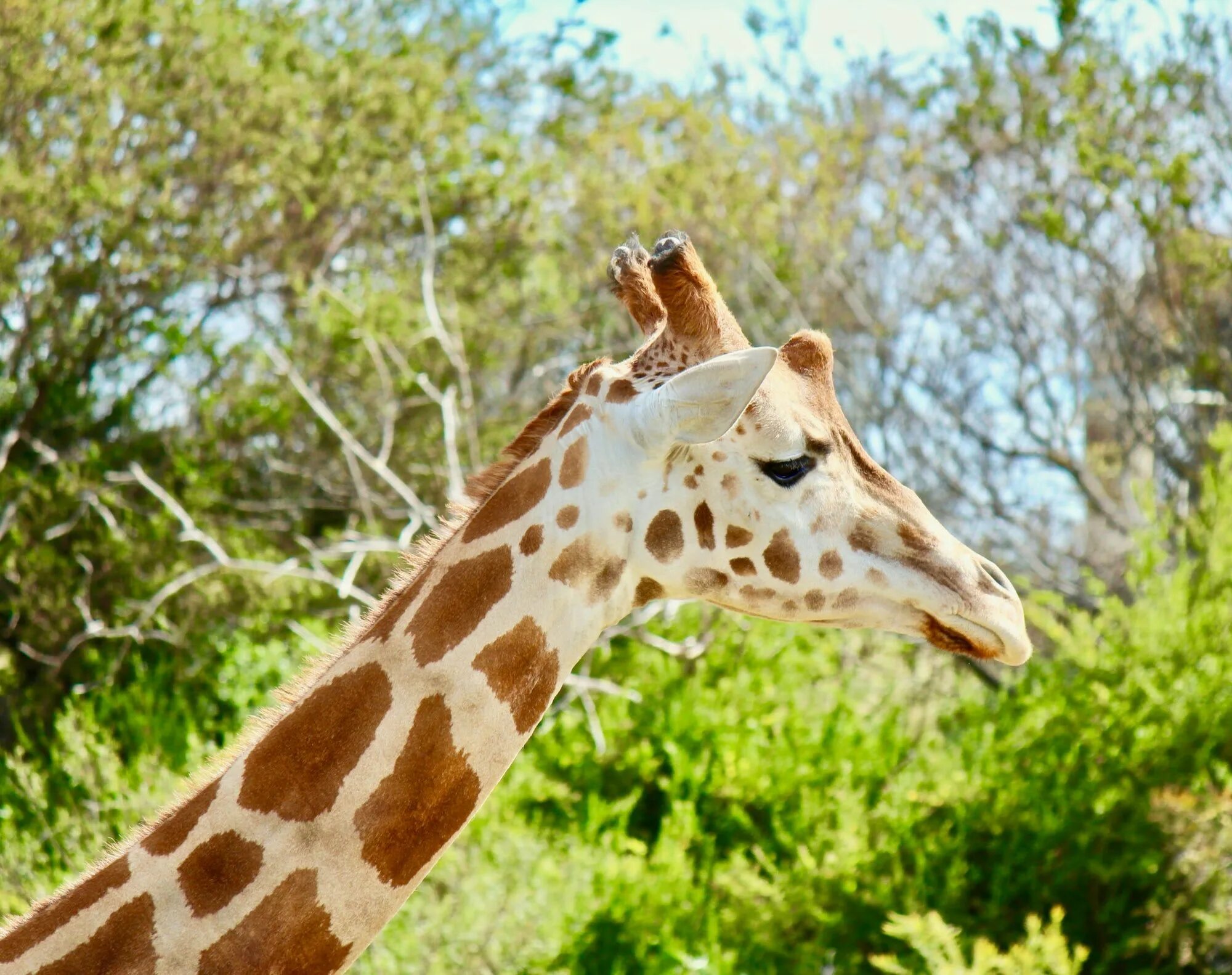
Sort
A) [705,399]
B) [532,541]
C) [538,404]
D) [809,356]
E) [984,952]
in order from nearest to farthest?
[705,399] → [532,541] → [809,356] → [984,952] → [538,404]

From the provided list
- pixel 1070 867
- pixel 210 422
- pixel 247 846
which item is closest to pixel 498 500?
pixel 247 846

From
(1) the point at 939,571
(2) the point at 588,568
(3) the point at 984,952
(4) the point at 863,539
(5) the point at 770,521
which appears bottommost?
(3) the point at 984,952

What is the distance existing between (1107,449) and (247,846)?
8.09 metres

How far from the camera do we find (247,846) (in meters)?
2.00

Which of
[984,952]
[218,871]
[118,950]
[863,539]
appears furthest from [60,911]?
[984,952]

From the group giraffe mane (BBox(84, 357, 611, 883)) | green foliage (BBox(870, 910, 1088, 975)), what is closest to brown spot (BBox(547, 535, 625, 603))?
giraffe mane (BBox(84, 357, 611, 883))

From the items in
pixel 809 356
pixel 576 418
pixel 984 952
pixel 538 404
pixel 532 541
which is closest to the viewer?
pixel 532 541

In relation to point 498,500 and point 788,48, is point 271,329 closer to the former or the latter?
point 788,48

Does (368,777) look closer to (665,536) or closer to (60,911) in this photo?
(60,911)

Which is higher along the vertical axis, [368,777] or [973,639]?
[368,777]

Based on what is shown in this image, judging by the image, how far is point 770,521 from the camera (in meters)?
2.23

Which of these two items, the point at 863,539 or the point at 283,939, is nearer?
the point at 283,939

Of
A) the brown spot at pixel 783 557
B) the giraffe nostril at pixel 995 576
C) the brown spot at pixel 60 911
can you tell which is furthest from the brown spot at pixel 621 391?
the brown spot at pixel 60 911

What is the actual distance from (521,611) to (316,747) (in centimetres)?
40
